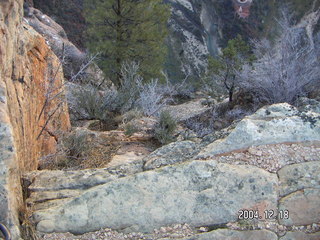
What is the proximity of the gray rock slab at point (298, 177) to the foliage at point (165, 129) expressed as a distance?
12.0 ft

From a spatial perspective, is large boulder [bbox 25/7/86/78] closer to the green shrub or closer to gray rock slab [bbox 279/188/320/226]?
the green shrub

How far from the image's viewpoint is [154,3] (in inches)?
562

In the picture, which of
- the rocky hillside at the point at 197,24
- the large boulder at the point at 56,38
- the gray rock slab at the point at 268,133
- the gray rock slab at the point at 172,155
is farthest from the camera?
the rocky hillside at the point at 197,24

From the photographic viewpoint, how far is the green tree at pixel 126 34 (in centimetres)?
1379

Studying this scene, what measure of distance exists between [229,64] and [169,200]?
9.96 metres

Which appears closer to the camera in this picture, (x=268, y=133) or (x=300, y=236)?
(x=300, y=236)

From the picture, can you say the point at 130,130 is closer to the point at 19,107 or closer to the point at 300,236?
the point at 19,107

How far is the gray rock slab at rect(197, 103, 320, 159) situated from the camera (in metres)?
3.03

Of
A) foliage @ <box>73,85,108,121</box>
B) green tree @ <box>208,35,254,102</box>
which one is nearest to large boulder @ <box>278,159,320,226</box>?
foliage @ <box>73,85,108,121</box>

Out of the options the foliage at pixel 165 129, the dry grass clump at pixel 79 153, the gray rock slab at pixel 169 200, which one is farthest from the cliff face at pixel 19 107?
the foliage at pixel 165 129

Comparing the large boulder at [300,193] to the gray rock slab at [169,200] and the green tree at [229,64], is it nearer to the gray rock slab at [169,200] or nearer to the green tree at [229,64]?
the gray rock slab at [169,200]

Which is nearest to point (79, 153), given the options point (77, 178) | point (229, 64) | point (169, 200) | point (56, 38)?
point (77, 178)

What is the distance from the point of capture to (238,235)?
246cm

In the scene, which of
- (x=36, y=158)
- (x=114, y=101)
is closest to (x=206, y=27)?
(x=114, y=101)
